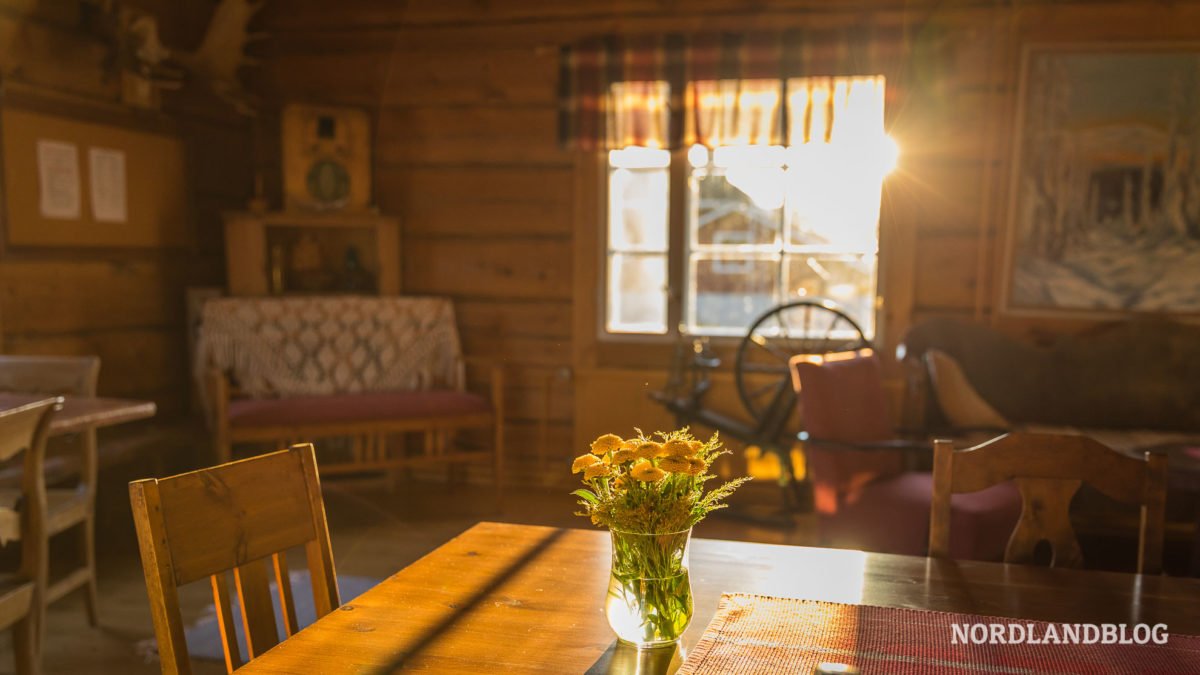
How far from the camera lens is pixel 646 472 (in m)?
1.06

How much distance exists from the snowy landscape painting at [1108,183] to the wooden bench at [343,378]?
2468 millimetres

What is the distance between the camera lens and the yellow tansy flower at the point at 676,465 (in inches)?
43.1

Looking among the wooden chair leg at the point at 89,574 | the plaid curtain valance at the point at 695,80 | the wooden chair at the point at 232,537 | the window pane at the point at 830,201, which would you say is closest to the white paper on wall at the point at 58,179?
the wooden chair leg at the point at 89,574

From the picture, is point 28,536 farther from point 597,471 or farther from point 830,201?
point 830,201

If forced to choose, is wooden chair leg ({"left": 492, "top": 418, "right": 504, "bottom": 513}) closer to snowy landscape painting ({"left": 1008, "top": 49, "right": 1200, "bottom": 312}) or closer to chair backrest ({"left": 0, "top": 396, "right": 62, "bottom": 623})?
chair backrest ({"left": 0, "top": 396, "right": 62, "bottom": 623})

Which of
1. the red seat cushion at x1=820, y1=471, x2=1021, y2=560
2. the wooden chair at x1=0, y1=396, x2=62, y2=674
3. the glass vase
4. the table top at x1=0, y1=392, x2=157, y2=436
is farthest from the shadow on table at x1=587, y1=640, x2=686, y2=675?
the table top at x1=0, y1=392, x2=157, y2=436

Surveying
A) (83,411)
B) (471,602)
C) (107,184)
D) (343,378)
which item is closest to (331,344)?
(343,378)

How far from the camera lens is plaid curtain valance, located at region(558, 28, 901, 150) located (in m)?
3.97

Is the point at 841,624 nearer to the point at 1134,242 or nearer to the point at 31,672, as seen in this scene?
the point at 31,672

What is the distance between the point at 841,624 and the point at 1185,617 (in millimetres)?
502

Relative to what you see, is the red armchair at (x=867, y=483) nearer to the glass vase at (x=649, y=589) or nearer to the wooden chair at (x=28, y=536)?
the glass vase at (x=649, y=589)

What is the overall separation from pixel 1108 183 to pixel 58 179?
4.36m

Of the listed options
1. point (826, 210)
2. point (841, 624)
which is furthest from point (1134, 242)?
point (841, 624)

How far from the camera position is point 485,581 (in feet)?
4.47
